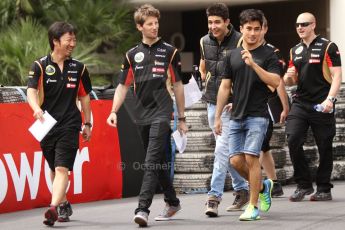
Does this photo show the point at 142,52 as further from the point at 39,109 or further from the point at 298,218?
the point at 298,218

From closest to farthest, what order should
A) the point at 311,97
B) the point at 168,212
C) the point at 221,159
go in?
the point at 168,212 → the point at 221,159 → the point at 311,97

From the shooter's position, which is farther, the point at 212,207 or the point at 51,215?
the point at 212,207

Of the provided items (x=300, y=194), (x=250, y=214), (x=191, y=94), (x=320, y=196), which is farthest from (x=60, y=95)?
(x=320, y=196)

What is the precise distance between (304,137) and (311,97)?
439 mm

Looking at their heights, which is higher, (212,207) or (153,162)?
(153,162)

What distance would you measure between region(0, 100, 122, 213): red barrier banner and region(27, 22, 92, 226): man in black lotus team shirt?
1281 millimetres

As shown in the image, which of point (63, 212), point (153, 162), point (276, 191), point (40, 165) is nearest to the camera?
point (153, 162)

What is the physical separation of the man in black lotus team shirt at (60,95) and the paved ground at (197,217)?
0.50 meters

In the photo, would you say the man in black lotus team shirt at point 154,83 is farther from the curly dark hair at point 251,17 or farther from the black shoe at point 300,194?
the black shoe at point 300,194

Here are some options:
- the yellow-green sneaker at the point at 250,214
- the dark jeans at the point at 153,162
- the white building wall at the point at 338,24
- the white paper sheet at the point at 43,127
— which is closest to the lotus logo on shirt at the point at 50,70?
the white paper sheet at the point at 43,127

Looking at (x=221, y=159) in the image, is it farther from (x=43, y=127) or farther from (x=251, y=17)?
(x=43, y=127)

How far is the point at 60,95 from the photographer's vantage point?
974cm

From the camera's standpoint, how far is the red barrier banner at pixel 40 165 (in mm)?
11023

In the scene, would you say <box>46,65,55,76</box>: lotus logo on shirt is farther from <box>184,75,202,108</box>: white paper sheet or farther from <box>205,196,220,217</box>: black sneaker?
<box>205,196,220,217</box>: black sneaker
